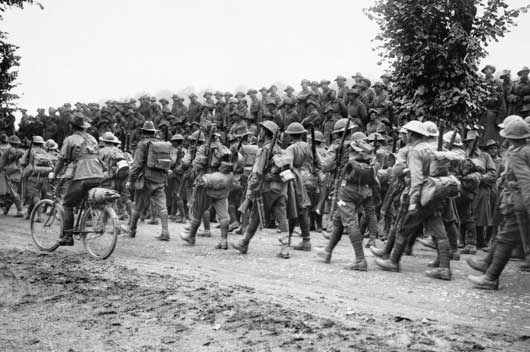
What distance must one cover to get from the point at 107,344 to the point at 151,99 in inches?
772

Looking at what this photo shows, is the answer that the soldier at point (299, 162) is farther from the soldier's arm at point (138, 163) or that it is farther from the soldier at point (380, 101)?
the soldier at point (380, 101)

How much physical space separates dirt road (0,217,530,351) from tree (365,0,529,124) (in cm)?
328

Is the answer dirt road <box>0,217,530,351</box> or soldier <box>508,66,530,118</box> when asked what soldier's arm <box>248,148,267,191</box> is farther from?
soldier <box>508,66,530,118</box>

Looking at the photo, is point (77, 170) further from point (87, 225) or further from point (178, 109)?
point (178, 109)

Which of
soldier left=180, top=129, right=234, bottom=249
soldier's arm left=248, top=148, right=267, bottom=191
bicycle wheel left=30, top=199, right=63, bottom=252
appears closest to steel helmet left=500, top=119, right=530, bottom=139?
soldier's arm left=248, top=148, right=267, bottom=191

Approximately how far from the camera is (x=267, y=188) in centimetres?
938

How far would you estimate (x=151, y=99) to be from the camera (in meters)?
23.7

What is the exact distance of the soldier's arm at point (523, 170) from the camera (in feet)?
20.9

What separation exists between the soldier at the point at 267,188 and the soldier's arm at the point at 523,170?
12.5 feet

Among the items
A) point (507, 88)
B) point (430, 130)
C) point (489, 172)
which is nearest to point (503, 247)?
point (430, 130)

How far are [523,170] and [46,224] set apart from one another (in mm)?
7465

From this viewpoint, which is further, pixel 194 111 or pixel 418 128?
pixel 194 111

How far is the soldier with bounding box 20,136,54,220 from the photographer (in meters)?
14.5

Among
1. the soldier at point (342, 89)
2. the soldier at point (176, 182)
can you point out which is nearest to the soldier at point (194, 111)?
the soldier at point (176, 182)
